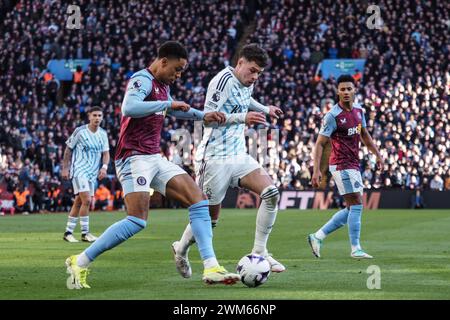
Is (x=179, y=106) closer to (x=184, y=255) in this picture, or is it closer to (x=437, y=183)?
(x=184, y=255)

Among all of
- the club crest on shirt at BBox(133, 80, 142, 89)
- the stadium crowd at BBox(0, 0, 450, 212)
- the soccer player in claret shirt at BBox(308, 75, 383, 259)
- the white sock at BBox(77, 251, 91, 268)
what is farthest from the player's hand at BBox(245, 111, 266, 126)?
the stadium crowd at BBox(0, 0, 450, 212)

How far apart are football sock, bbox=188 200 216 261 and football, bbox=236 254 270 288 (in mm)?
354

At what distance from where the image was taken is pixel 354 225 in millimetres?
15266

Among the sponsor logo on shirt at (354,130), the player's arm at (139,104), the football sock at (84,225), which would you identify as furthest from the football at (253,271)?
the football sock at (84,225)

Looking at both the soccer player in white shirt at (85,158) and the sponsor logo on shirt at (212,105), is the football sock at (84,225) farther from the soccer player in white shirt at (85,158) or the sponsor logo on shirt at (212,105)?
the sponsor logo on shirt at (212,105)

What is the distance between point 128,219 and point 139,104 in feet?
3.82

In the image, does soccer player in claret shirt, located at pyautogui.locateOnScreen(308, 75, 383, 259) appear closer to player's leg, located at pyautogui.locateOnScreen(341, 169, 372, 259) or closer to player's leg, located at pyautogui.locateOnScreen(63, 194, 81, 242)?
player's leg, located at pyautogui.locateOnScreen(341, 169, 372, 259)

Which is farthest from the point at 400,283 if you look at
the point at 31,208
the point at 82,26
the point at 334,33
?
the point at 82,26

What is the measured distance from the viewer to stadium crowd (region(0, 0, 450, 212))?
39.2 metres

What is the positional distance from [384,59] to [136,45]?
38.4 ft

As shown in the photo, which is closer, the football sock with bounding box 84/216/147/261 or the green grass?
the green grass

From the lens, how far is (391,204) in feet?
126

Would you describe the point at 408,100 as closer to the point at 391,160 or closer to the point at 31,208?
the point at 391,160

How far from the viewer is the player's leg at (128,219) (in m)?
10.2
